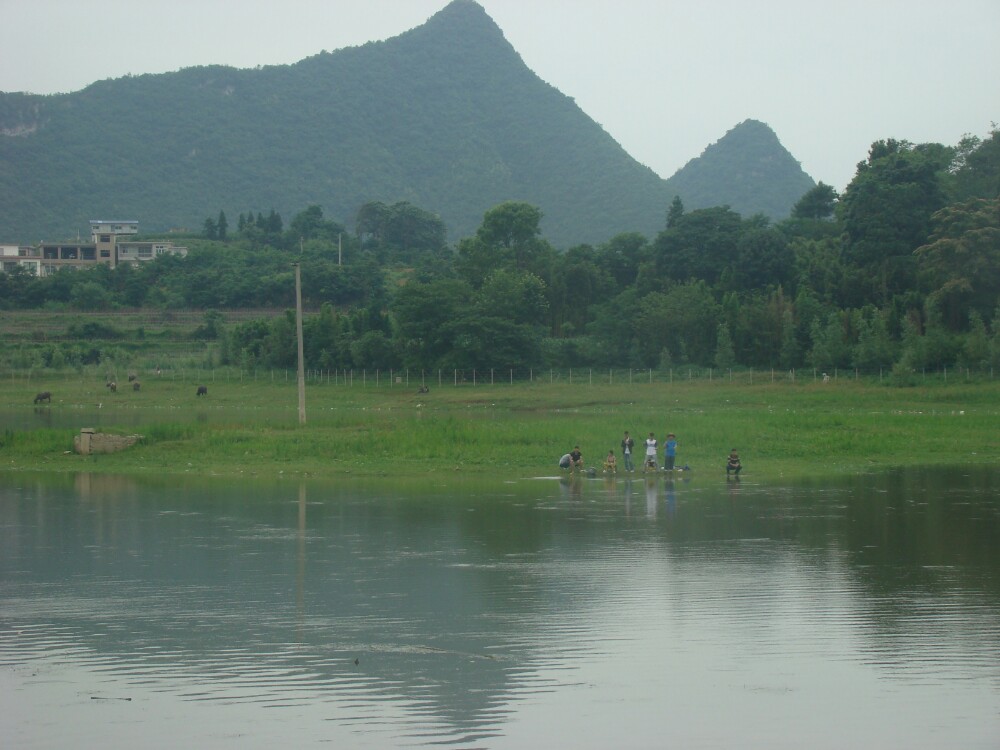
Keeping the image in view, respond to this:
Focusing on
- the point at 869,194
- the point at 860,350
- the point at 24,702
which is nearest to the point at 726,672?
the point at 24,702

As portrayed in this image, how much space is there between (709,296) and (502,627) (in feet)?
223

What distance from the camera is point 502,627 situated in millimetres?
12984

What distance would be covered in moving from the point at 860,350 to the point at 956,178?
27.4 m

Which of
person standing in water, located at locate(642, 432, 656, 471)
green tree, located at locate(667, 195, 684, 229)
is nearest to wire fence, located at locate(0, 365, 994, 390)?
green tree, located at locate(667, 195, 684, 229)

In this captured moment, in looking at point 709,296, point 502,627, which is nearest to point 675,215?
point 709,296

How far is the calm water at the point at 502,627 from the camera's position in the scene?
9.89 m

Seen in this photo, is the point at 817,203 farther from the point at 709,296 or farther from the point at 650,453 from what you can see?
the point at 650,453

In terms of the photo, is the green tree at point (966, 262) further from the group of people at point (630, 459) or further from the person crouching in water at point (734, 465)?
the person crouching in water at point (734, 465)

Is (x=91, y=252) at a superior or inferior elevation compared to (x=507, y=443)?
superior

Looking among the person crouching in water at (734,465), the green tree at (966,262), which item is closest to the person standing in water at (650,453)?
the person crouching in water at (734,465)

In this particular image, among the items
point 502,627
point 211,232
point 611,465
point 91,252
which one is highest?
point 211,232

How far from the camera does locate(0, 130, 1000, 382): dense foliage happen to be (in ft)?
218

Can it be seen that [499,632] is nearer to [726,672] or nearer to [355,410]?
[726,672]

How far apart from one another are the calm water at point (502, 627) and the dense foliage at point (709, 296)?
42040 mm
